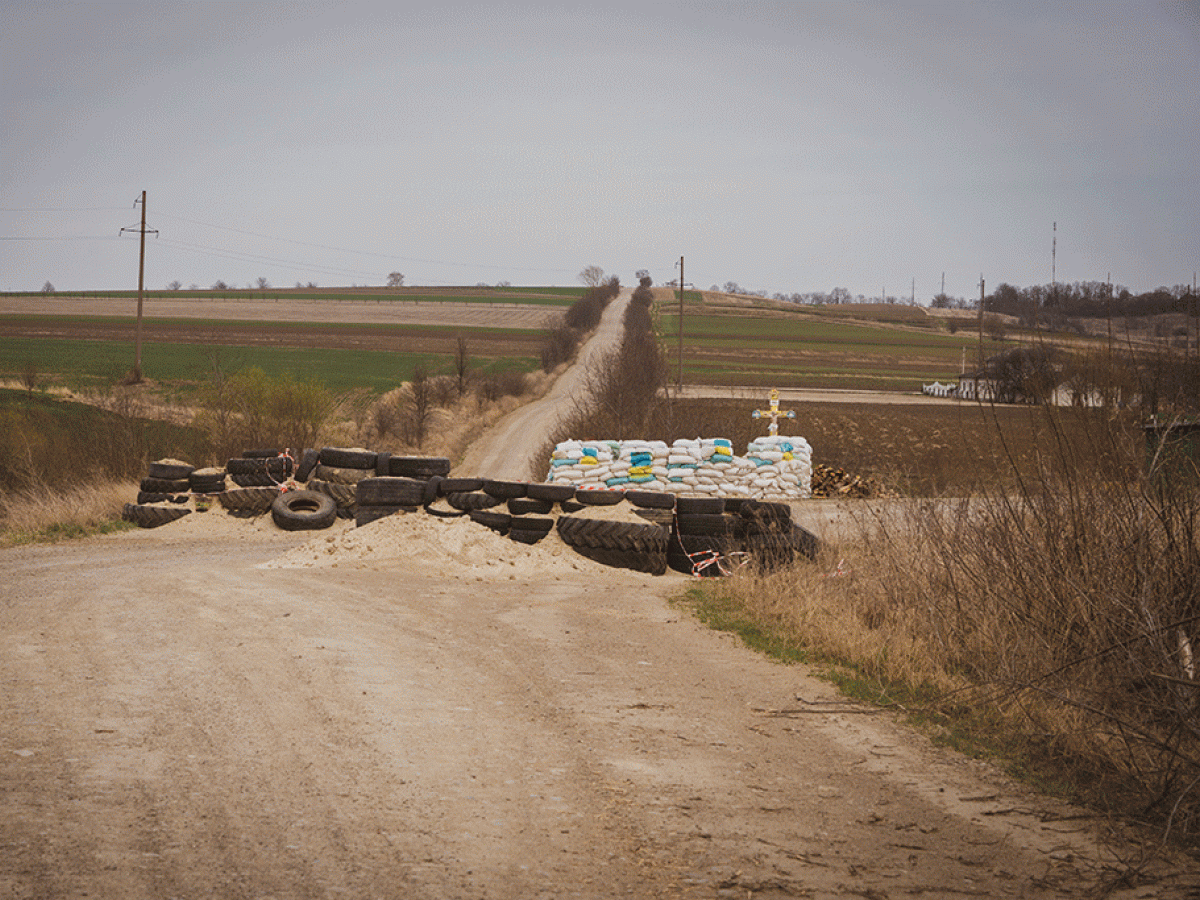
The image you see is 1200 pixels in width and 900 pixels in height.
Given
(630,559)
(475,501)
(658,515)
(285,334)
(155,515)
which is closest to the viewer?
(630,559)

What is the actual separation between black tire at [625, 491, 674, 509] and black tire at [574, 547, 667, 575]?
79 centimetres

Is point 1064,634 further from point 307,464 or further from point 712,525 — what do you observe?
point 307,464

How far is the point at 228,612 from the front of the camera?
870 centimetres

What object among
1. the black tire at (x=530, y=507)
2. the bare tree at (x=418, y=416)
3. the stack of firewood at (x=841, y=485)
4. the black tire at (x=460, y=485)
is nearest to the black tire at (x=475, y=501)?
the black tire at (x=460, y=485)

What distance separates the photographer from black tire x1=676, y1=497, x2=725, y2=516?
13039mm

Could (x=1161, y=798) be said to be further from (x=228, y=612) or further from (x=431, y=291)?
(x=431, y=291)

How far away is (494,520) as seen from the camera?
1348 centimetres

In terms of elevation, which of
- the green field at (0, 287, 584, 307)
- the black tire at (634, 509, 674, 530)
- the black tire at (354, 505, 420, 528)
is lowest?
the black tire at (354, 505, 420, 528)

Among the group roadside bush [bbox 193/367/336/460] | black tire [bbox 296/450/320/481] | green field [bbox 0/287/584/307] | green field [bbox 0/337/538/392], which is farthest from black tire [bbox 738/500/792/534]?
green field [bbox 0/287/584/307]

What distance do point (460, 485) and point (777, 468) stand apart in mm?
11728

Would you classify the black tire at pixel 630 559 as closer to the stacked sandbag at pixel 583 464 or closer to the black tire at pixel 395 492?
the black tire at pixel 395 492

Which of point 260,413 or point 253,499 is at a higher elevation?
point 260,413

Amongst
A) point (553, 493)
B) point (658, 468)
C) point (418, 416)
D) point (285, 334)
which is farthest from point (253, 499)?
point (285, 334)

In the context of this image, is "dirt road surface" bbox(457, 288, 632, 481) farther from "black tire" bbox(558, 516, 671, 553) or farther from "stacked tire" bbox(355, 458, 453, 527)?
"black tire" bbox(558, 516, 671, 553)
